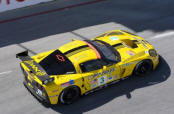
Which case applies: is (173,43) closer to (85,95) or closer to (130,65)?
(130,65)

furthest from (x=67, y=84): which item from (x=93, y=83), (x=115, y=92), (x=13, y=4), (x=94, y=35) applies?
(x=13, y=4)

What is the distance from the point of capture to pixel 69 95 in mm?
9258

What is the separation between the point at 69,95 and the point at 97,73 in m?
1.14

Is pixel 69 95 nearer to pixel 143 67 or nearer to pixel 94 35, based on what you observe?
pixel 143 67

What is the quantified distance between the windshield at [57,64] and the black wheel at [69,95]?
55 cm

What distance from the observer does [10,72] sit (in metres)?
11.3

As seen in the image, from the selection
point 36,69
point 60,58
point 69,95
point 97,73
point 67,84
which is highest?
point 60,58

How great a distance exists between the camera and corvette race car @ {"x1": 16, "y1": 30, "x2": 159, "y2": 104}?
8930 millimetres

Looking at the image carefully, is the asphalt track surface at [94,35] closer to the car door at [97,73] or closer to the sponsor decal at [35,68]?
the car door at [97,73]

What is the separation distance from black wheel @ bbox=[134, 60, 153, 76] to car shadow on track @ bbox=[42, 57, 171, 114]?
185mm

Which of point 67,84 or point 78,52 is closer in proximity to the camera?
point 67,84

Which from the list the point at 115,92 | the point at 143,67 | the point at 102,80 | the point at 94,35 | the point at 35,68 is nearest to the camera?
the point at 35,68

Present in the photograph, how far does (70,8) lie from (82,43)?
745 centimetres

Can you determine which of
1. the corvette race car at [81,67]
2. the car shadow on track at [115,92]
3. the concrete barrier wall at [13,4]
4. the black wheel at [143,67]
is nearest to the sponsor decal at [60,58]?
the corvette race car at [81,67]
